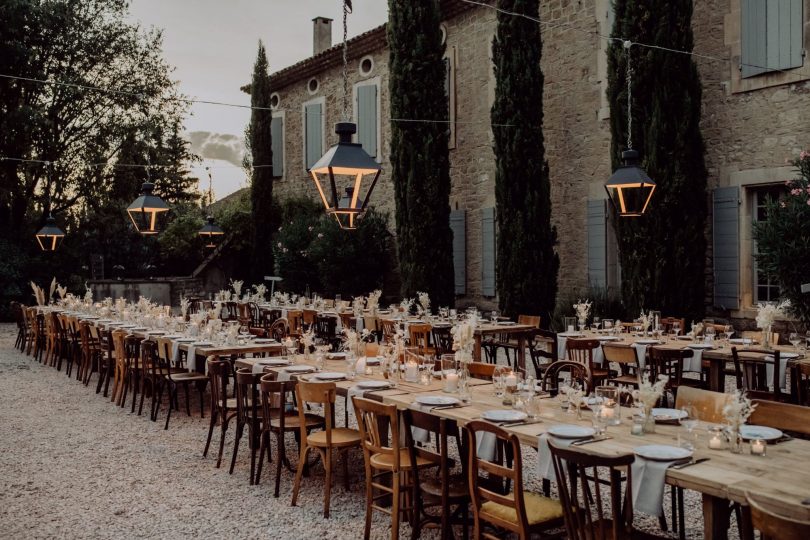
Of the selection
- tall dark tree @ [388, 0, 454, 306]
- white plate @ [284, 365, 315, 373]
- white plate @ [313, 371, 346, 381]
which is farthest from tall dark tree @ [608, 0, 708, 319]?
white plate @ [313, 371, 346, 381]

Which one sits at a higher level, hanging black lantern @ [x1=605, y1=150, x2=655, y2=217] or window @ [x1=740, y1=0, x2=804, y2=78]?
window @ [x1=740, y1=0, x2=804, y2=78]

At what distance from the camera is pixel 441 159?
1415 cm

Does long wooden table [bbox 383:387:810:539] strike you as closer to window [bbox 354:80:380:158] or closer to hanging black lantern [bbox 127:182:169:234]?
hanging black lantern [bbox 127:182:169:234]

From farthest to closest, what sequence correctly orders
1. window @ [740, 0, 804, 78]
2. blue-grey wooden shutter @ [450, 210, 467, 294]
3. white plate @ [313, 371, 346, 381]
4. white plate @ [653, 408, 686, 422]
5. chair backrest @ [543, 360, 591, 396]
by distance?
blue-grey wooden shutter @ [450, 210, 467, 294] → window @ [740, 0, 804, 78] → white plate @ [313, 371, 346, 381] → chair backrest @ [543, 360, 591, 396] → white plate @ [653, 408, 686, 422]

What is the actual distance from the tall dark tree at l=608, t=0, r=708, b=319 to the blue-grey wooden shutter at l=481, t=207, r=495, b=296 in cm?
391

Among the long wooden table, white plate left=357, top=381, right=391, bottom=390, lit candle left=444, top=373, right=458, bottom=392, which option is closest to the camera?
the long wooden table

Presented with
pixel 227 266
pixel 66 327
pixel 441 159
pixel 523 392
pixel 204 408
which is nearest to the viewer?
pixel 523 392

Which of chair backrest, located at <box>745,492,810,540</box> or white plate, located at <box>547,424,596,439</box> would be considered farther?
white plate, located at <box>547,424,596,439</box>

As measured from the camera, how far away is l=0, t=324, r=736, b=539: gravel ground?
4.56 meters

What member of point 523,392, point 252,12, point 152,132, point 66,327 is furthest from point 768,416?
point 152,132

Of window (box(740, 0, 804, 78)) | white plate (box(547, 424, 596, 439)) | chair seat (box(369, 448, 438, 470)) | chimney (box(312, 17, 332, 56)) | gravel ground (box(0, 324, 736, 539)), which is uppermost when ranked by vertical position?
chimney (box(312, 17, 332, 56))

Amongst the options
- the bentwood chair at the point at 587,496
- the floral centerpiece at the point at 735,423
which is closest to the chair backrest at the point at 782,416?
the floral centerpiece at the point at 735,423

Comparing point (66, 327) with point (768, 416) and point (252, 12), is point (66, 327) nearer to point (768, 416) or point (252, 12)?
point (252, 12)

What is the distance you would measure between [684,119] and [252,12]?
936 centimetres
